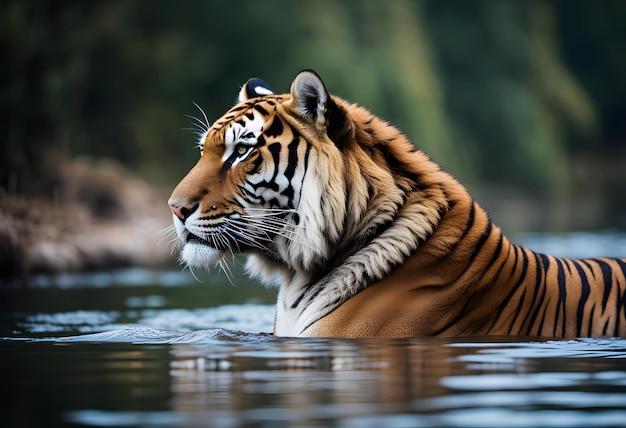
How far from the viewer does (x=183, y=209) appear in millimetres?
3963

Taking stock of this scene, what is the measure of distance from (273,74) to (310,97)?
1116 cm

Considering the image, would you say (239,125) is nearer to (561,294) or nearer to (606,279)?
(561,294)

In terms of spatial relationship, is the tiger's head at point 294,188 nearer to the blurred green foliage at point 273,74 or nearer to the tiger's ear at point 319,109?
the tiger's ear at point 319,109

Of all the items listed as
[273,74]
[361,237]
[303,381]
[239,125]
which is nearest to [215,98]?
[273,74]

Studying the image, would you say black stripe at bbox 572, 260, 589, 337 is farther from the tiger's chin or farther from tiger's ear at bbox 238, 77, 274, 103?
tiger's ear at bbox 238, 77, 274, 103

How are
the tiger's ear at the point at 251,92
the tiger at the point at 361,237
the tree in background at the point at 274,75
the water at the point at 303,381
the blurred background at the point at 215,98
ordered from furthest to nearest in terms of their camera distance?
the tree in background at the point at 274,75 < the blurred background at the point at 215,98 < the tiger's ear at the point at 251,92 < the tiger at the point at 361,237 < the water at the point at 303,381

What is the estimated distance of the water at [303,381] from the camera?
2.42 meters

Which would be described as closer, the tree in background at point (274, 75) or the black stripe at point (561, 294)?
the black stripe at point (561, 294)

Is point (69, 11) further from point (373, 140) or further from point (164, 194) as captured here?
point (373, 140)

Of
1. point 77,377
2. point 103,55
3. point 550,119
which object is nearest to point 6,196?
point 103,55

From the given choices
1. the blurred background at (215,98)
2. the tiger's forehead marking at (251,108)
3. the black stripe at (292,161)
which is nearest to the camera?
the black stripe at (292,161)

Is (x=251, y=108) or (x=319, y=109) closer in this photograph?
(x=319, y=109)

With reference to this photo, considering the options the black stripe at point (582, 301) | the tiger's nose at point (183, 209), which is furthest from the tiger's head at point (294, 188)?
the black stripe at point (582, 301)

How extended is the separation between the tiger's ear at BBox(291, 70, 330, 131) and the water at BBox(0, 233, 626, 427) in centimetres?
79
